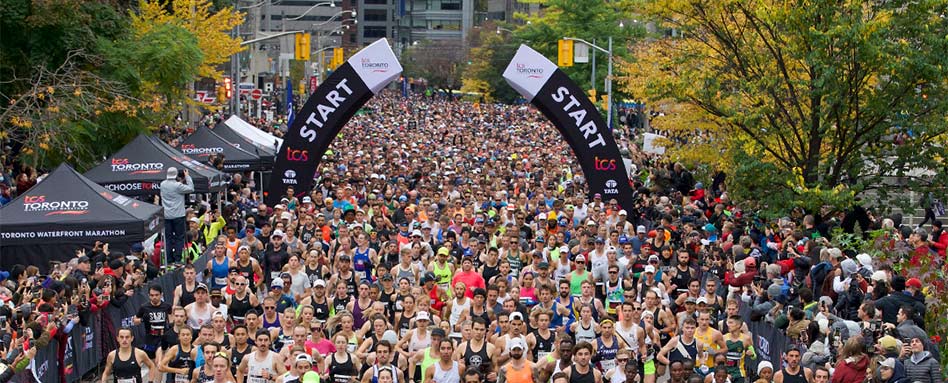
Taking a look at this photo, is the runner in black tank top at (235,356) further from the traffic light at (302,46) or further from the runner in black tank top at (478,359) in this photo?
the traffic light at (302,46)

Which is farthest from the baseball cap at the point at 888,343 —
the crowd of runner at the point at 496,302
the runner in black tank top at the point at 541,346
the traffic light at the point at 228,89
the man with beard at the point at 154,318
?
the traffic light at the point at 228,89

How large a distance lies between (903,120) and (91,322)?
1361 centimetres

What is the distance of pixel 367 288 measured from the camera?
16453 millimetres

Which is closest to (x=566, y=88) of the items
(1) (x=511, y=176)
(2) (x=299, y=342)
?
(1) (x=511, y=176)

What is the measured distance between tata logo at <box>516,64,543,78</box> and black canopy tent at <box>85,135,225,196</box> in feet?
21.7

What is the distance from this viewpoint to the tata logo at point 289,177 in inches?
1134

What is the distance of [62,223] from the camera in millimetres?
19219

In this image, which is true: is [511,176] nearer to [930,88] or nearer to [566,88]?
[566,88]

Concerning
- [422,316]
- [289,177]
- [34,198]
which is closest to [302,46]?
[289,177]

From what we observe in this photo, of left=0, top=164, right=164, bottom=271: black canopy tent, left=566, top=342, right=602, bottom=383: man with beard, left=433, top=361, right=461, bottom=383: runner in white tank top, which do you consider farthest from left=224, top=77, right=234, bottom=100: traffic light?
left=566, top=342, right=602, bottom=383: man with beard

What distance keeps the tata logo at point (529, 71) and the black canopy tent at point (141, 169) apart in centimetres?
663

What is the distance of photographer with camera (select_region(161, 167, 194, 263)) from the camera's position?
22969 mm

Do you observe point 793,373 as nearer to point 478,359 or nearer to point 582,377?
point 582,377

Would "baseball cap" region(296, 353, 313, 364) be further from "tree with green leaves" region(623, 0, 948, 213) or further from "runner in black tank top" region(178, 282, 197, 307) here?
"tree with green leaves" region(623, 0, 948, 213)
